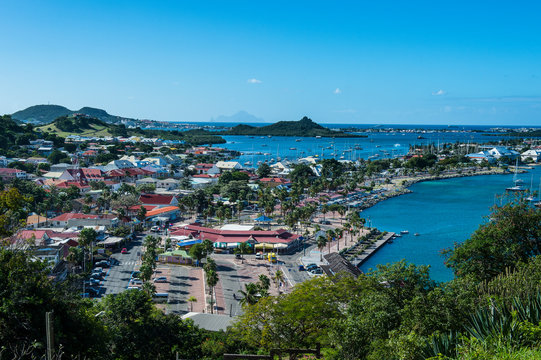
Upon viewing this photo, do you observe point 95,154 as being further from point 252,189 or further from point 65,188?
point 252,189

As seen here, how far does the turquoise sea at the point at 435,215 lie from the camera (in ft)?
94.3

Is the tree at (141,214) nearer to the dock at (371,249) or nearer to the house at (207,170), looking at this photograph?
the dock at (371,249)

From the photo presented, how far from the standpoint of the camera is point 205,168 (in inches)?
2520

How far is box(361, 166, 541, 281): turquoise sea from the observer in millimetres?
28734

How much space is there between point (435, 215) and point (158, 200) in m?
26.7

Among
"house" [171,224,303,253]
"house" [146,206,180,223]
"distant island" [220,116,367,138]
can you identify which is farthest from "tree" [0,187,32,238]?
"distant island" [220,116,367,138]

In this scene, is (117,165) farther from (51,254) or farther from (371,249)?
(371,249)

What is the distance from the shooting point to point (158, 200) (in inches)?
1588

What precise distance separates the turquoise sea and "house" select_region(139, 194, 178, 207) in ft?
59.9

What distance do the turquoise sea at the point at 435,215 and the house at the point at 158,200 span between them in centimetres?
1827

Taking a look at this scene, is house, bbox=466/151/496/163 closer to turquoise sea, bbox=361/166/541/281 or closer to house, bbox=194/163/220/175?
turquoise sea, bbox=361/166/541/281

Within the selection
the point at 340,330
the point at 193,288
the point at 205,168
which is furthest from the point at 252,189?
the point at 340,330

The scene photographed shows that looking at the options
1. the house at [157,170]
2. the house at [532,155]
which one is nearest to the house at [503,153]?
the house at [532,155]

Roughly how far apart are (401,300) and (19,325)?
25.4 ft
